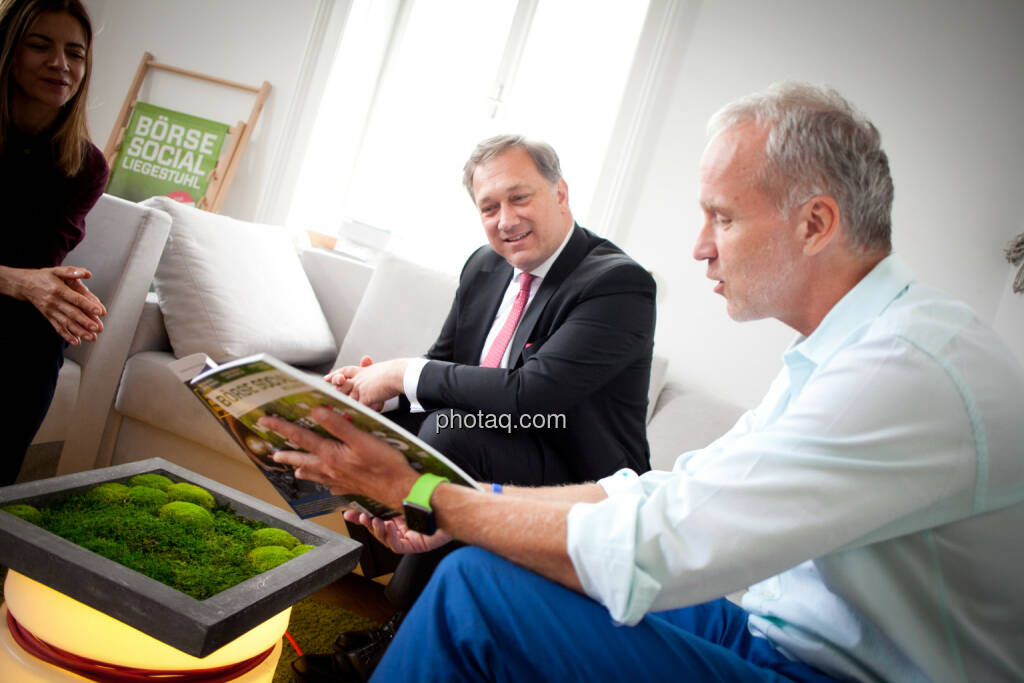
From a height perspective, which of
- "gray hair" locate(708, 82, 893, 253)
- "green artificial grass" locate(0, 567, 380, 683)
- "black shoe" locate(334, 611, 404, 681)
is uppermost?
"gray hair" locate(708, 82, 893, 253)

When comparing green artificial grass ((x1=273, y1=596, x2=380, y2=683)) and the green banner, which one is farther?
the green banner

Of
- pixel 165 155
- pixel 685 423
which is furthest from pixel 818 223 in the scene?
pixel 165 155

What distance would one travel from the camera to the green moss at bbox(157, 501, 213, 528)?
909 mm

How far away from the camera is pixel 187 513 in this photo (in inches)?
36.2

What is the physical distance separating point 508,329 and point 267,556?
33.7 inches

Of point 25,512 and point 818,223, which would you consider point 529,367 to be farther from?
point 25,512

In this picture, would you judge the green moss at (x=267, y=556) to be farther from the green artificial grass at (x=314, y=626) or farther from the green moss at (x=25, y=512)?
the green artificial grass at (x=314, y=626)

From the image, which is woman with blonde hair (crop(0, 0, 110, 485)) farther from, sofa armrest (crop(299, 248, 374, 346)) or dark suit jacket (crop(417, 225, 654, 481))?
sofa armrest (crop(299, 248, 374, 346))

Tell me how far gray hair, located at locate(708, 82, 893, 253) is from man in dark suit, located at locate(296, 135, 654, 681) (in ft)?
2.03

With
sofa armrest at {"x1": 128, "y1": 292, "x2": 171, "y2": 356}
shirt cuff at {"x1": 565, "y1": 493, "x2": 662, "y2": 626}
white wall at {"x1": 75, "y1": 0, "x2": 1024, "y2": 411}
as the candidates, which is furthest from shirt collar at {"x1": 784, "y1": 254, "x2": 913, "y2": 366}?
white wall at {"x1": 75, "y1": 0, "x2": 1024, "y2": 411}

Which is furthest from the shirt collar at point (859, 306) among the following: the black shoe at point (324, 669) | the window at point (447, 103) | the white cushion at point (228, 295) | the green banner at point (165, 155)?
the green banner at point (165, 155)

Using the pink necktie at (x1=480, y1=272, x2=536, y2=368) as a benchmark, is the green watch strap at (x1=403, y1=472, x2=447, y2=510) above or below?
below

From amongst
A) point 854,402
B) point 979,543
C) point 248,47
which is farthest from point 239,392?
point 248,47

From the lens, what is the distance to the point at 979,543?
26.7 inches
